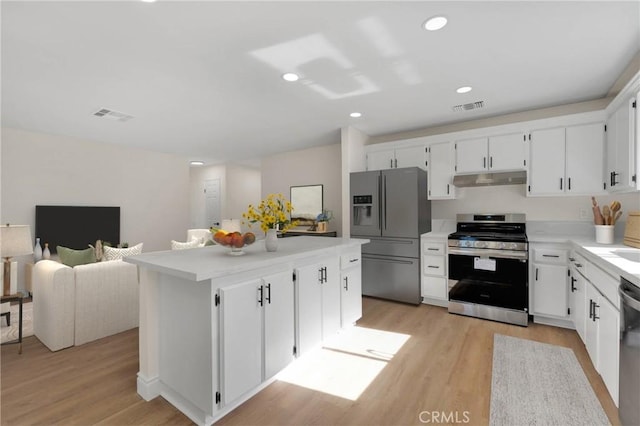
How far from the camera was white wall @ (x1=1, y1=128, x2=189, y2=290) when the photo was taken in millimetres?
4453

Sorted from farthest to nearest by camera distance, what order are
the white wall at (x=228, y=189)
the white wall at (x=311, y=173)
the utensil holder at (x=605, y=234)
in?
the white wall at (x=228, y=189) → the white wall at (x=311, y=173) → the utensil holder at (x=605, y=234)

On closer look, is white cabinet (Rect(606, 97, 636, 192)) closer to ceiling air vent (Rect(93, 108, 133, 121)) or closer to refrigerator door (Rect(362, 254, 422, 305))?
refrigerator door (Rect(362, 254, 422, 305))

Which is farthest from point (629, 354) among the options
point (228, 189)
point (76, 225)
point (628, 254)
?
point (228, 189)

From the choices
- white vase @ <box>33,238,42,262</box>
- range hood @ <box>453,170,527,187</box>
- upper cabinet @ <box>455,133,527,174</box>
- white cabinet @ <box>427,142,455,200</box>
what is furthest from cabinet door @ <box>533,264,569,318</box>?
white vase @ <box>33,238,42,262</box>

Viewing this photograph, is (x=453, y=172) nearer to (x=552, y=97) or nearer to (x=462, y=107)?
(x=462, y=107)

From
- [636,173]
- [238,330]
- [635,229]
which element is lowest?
[238,330]

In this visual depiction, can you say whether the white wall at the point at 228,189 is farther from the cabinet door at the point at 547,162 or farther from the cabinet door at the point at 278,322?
the cabinet door at the point at 547,162

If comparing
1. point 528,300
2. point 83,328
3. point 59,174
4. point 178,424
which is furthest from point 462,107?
point 59,174

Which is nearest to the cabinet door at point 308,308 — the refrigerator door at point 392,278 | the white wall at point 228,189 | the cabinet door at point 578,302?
the refrigerator door at point 392,278

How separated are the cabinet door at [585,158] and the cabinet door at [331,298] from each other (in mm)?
2820

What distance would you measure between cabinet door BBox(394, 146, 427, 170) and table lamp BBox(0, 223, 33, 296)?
4.29 meters

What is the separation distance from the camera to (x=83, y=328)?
108 inches

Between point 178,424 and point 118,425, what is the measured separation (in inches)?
13.5

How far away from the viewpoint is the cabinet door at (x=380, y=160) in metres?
4.43
